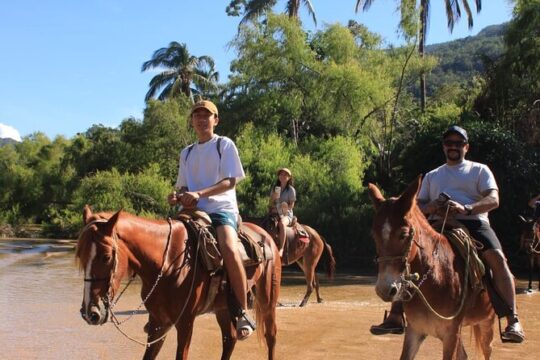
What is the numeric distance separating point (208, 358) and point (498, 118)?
55.8 ft

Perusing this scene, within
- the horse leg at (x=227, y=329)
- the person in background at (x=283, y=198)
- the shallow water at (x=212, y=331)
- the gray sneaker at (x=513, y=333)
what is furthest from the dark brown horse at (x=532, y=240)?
the horse leg at (x=227, y=329)

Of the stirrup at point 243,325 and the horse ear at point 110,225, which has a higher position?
the horse ear at point 110,225

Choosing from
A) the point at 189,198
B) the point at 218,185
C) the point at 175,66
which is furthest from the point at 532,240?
the point at 175,66

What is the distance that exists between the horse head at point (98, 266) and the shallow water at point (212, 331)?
2932 mm

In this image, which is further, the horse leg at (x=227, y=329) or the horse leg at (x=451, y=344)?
the horse leg at (x=227, y=329)

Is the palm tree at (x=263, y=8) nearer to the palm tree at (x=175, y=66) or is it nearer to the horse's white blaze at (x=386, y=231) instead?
the palm tree at (x=175, y=66)

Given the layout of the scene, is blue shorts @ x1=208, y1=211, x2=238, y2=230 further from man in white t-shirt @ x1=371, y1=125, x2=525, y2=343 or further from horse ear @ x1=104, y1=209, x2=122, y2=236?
man in white t-shirt @ x1=371, y1=125, x2=525, y2=343

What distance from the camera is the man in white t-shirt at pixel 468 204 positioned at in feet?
15.4

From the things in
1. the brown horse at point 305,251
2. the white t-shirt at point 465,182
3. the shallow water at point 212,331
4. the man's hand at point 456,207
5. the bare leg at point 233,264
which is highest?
the white t-shirt at point 465,182

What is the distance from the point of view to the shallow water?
7.06 meters

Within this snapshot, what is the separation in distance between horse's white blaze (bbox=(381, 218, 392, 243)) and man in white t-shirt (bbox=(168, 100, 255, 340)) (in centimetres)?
149

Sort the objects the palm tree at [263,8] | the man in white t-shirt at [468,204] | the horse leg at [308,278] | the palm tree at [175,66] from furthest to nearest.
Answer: the palm tree at [175,66]
the palm tree at [263,8]
the horse leg at [308,278]
the man in white t-shirt at [468,204]

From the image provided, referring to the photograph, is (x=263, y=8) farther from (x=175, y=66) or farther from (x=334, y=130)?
(x=175, y=66)

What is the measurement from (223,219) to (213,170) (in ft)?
1.48
